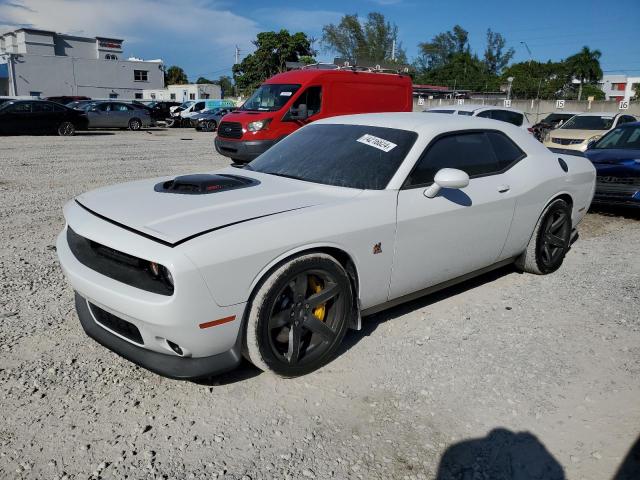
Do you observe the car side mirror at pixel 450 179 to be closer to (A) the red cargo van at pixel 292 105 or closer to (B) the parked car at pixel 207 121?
(A) the red cargo van at pixel 292 105

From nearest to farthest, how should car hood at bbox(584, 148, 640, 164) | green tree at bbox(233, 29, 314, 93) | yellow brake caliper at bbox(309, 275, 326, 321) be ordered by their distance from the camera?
yellow brake caliper at bbox(309, 275, 326, 321), car hood at bbox(584, 148, 640, 164), green tree at bbox(233, 29, 314, 93)

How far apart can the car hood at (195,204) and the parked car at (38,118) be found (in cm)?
1729

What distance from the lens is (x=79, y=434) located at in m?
2.57

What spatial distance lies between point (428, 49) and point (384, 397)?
3360 inches

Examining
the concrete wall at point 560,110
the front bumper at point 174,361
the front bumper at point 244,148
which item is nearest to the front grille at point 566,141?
the front bumper at point 244,148

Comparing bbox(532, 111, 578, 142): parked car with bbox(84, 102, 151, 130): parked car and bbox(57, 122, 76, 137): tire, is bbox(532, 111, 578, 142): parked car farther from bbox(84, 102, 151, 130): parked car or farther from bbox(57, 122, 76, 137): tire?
bbox(84, 102, 151, 130): parked car

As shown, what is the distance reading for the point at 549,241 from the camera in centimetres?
486

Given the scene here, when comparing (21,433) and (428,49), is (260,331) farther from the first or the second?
(428,49)

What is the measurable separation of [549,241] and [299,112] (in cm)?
817

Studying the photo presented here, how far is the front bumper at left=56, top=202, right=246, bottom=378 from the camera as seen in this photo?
8.15 ft

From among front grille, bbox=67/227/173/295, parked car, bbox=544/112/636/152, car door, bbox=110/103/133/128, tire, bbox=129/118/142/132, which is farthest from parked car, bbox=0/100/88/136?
front grille, bbox=67/227/173/295

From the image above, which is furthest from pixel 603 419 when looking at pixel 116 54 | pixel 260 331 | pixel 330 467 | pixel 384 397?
pixel 116 54

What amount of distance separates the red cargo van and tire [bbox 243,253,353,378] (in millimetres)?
8555

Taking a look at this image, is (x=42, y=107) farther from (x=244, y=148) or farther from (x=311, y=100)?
(x=311, y=100)
